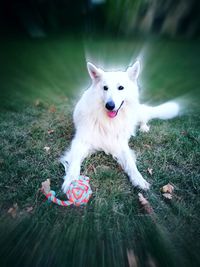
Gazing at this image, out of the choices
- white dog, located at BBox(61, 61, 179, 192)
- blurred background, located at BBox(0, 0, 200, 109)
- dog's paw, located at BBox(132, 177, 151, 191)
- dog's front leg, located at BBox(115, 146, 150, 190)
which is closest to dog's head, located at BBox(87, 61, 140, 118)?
white dog, located at BBox(61, 61, 179, 192)

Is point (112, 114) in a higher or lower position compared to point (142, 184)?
higher

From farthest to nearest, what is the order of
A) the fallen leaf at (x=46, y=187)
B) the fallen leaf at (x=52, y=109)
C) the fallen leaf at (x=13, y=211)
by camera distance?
the fallen leaf at (x=52, y=109) → the fallen leaf at (x=46, y=187) → the fallen leaf at (x=13, y=211)

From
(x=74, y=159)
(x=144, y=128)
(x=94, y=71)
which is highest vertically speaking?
(x=144, y=128)

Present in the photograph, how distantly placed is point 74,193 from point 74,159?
56 centimetres

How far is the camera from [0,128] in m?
3.54

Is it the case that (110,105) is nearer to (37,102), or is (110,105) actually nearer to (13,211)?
(13,211)

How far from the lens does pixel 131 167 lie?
265 cm

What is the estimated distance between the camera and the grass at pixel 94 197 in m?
1.80

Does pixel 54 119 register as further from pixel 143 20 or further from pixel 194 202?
pixel 143 20

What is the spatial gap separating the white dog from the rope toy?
18 centimetres

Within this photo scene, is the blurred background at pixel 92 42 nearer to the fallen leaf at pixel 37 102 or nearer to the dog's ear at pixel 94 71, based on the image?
the fallen leaf at pixel 37 102

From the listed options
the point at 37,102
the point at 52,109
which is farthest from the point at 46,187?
the point at 37,102

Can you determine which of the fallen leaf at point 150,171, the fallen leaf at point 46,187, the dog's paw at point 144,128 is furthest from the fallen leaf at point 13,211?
the dog's paw at point 144,128

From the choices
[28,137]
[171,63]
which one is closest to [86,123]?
[28,137]
